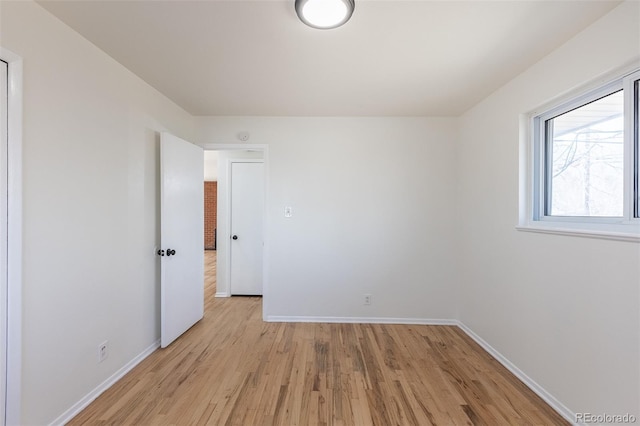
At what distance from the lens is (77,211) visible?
1666 millimetres

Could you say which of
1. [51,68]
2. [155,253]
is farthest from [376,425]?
[51,68]

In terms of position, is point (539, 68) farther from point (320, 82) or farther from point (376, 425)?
point (376, 425)

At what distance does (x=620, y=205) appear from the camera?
1.50 meters

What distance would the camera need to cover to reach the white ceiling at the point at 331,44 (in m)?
1.43

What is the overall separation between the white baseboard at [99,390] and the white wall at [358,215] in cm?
123

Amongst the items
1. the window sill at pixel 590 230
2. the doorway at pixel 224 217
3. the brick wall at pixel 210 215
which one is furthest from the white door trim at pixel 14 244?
the brick wall at pixel 210 215

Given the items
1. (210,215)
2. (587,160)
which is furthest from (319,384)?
(210,215)

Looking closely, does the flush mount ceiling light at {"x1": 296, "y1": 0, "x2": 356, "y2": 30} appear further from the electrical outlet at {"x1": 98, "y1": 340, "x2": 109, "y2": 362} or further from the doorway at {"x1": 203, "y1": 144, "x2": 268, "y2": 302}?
the doorway at {"x1": 203, "y1": 144, "x2": 268, "y2": 302}

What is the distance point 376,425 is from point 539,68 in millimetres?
2660

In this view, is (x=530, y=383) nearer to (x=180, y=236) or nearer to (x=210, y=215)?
(x=180, y=236)

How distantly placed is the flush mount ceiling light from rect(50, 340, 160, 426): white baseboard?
2.73 m

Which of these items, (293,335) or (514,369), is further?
(293,335)

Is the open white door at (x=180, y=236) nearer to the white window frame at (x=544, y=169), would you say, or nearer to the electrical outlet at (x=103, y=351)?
the electrical outlet at (x=103, y=351)

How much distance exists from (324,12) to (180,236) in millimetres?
2295
